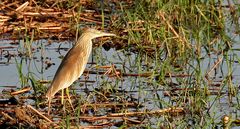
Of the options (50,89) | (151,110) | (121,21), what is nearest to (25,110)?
(50,89)

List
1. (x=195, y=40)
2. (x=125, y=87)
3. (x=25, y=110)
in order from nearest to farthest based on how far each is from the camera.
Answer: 1. (x=25, y=110)
2. (x=125, y=87)
3. (x=195, y=40)

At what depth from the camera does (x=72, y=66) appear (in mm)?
8875

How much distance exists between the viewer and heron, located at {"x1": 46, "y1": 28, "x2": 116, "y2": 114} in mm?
8555

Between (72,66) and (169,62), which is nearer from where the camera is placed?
(72,66)

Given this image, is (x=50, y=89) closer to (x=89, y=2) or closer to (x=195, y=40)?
(x=195, y=40)

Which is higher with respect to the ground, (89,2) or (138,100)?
(89,2)

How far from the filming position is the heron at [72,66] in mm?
8555

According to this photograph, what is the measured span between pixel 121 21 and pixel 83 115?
11.9ft

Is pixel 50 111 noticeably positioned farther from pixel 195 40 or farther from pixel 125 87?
pixel 195 40

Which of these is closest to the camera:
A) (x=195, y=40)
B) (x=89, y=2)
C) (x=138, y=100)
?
(x=138, y=100)

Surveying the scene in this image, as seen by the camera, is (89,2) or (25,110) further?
(89,2)

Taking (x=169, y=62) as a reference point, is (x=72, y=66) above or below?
above

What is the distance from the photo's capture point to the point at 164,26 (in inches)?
428

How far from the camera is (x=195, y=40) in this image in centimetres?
1084
